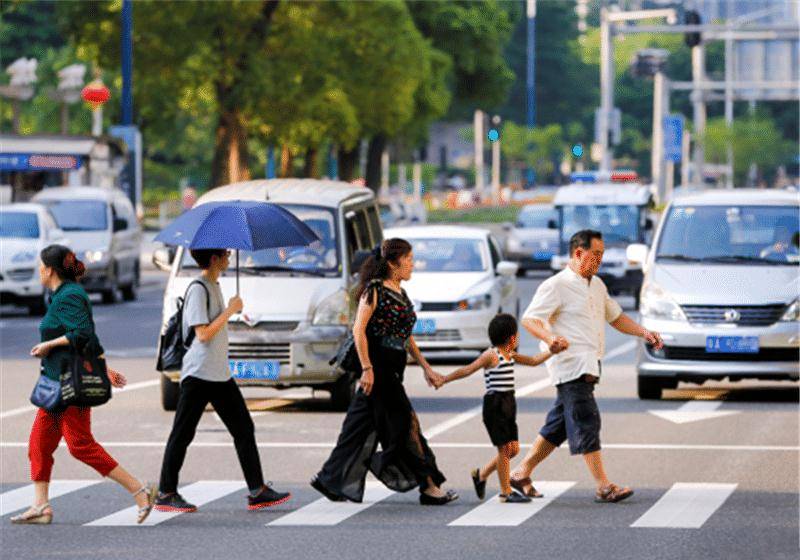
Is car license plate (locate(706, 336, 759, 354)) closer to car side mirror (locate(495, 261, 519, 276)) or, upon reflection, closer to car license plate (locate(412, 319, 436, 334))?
car license plate (locate(412, 319, 436, 334))

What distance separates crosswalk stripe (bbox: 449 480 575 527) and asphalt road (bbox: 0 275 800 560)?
0.04 ft

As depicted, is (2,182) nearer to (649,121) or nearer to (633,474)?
(633,474)

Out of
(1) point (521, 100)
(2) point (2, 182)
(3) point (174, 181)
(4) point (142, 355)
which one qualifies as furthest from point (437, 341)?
(1) point (521, 100)

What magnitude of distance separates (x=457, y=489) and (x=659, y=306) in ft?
20.9

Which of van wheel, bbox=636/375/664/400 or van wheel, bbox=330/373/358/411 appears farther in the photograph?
van wheel, bbox=636/375/664/400

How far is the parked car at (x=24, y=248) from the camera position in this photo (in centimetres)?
3212

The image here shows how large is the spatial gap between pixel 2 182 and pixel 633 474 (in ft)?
122

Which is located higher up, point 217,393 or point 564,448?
point 217,393

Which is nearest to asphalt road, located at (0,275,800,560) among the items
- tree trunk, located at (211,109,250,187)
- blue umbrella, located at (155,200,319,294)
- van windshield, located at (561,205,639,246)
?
blue umbrella, located at (155,200,319,294)

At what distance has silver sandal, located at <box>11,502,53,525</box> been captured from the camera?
11.8 meters

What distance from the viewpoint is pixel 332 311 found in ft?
59.1

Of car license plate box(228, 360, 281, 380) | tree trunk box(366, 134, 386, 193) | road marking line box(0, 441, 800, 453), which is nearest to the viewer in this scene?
road marking line box(0, 441, 800, 453)

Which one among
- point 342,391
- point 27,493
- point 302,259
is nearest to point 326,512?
point 27,493

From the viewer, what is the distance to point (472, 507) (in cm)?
1259
